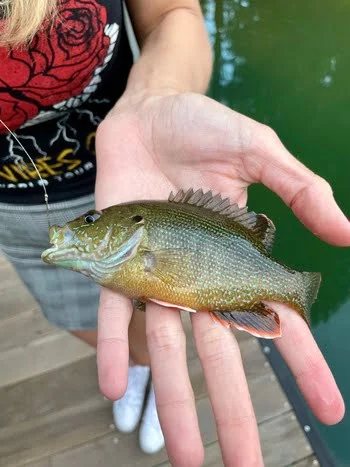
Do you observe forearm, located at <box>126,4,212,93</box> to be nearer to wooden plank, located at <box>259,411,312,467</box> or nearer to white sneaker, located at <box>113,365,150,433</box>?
white sneaker, located at <box>113,365,150,433</box>

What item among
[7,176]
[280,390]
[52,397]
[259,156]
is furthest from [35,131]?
[280,390]

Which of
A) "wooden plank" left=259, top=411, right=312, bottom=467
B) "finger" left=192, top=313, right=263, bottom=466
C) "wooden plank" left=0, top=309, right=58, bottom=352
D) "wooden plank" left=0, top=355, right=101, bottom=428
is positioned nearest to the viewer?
"finger" left=192, top=313, right=263, bottom=466

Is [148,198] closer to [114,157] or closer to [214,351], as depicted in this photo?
[114,157]

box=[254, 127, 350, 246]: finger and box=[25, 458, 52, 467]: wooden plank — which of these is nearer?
box=[254, 127, 350, 246]: finger

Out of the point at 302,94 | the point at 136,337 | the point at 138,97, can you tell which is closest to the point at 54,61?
the point at 138,97

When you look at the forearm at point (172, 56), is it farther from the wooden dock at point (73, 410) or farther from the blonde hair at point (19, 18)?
the wooden dock at point (73, 410)

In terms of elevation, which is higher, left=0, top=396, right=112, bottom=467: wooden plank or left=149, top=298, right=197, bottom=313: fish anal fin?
left=149, top=298, right=197, bottom=313: fish anal fin

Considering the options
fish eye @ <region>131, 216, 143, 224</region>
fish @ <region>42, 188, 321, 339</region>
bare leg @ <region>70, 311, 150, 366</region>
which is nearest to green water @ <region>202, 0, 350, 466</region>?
bare leg @ <region>70, 311, 150, 366</region>

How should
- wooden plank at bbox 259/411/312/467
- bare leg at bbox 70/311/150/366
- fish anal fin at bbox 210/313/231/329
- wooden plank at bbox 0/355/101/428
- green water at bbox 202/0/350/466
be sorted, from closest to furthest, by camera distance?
fish anal fin at bbox 210/313/231/329, bare leg at bbox 70/311/150/366, wooden plank at bbox 259/411/312/467, wooden plank at bbox 0/355/101/428, green water at bbox 202/0/350/466
